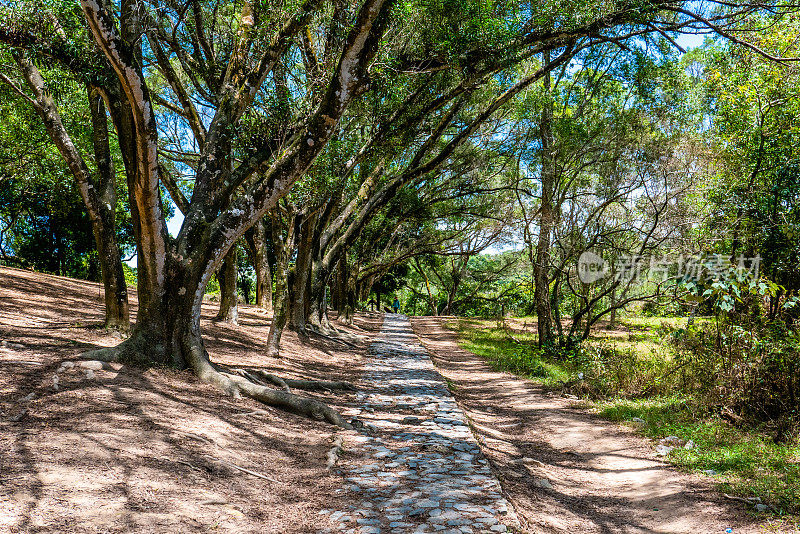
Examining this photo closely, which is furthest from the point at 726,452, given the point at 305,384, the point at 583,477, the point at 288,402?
the point at 305,384

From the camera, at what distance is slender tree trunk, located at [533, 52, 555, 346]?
14.0 metres

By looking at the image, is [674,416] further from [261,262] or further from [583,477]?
[261,262]

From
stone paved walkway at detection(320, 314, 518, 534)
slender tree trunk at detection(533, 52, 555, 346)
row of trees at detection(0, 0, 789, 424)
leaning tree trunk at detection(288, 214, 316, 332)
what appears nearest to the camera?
stone paved walkway at detection(320, 314, 518, 534)

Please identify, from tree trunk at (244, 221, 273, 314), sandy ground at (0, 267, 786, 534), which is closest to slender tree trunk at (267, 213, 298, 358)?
tree trunk at (244, 221, 273, 314)

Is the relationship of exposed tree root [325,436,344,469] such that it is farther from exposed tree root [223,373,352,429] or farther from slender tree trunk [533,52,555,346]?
slender tree trunk [533,52,555,346]

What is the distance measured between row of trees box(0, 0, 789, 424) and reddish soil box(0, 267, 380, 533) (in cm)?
70

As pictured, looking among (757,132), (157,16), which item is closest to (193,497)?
(157,16)

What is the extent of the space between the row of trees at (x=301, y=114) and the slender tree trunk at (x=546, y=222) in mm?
49

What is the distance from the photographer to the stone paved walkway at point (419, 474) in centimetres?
389

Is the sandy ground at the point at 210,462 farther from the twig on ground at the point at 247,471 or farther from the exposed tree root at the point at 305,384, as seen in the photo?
the exposed tree root at the point at 305,384

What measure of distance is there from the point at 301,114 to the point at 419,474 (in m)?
6.14

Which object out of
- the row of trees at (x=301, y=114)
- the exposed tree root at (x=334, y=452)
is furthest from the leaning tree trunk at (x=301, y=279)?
the exposed tree root at (x=334, y=452)

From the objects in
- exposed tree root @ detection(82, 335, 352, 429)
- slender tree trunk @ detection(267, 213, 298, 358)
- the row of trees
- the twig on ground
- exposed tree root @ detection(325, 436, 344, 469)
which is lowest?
exposed tree root @ detection(325, 436, 344, 469)

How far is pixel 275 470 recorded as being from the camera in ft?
16.1
